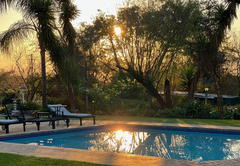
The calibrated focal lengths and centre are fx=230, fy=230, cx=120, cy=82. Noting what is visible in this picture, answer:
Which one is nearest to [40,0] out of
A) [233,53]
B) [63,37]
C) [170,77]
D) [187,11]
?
[63,37]

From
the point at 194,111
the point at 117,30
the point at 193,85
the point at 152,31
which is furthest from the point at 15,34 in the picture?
the point at 193,85

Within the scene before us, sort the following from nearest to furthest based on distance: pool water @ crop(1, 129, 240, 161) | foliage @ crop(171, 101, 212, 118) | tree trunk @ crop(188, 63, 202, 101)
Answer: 1. pool water @ crop(1, 129, 240, 161)
2. foliage @ crop(171, 101, 212, 118)
3. tree trunk @ crop(188, 63, 202, 101)

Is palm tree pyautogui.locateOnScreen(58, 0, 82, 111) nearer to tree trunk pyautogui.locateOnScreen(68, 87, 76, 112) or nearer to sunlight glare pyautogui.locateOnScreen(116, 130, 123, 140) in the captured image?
tree trunk pyautogui.locateOnScreen(68, 87, 76, 112)

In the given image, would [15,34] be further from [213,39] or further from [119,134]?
[213,39]

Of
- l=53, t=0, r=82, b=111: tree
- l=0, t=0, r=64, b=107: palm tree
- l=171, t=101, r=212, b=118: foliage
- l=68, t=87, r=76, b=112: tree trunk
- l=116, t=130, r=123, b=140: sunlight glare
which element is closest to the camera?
l=116, t=130, r=123, b=140: sunlight glare

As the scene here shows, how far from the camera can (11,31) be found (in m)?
13.0

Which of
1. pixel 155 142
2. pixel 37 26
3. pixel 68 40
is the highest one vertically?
pixel 37 26

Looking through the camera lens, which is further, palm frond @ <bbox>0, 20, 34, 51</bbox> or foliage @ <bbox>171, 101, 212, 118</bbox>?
palm frond @ <bbox>0, 20, 34, 51</bbox>

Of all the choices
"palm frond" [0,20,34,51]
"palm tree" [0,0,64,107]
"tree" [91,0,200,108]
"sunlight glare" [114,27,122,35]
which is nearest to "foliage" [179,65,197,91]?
"tree" [91,0,200,108]

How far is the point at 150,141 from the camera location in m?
7.55

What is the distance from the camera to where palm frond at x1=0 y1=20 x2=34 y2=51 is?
42.2ft

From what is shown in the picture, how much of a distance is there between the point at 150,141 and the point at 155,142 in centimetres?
19

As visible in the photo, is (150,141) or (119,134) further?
(119,134)

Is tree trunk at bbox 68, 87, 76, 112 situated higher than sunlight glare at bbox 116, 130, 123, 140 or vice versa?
tree trunk at bbox 68, 87, 76, 112
